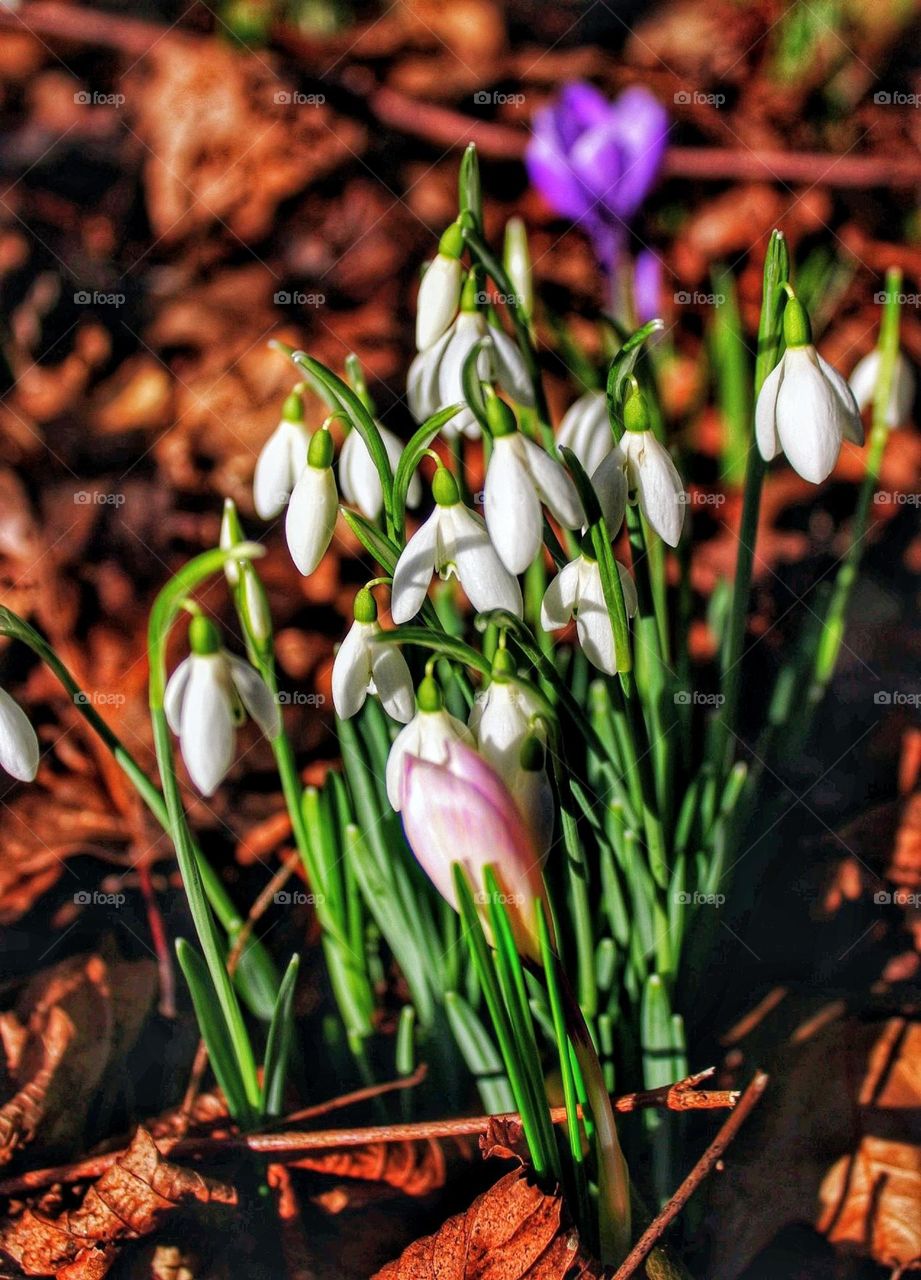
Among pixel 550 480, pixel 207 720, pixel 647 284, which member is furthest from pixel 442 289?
pixel 647 284

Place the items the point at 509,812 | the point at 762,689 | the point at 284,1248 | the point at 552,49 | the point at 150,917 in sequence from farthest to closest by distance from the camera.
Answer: the point at 552,49, the point at 762,689, the point at 150,917, the point at 284,1248, the point at 509,812

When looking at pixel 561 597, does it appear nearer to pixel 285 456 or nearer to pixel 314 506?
pixel 314 506

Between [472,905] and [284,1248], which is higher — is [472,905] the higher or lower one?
the higher one

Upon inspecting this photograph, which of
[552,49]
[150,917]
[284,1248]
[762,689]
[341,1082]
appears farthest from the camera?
[552,49]

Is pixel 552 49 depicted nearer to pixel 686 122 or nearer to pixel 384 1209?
pixel 686 122

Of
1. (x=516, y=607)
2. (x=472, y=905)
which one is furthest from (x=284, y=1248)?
(x=516, y=607)

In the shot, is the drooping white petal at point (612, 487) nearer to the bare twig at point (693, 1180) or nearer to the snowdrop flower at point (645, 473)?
the snowdrop flower at point (645, 473)

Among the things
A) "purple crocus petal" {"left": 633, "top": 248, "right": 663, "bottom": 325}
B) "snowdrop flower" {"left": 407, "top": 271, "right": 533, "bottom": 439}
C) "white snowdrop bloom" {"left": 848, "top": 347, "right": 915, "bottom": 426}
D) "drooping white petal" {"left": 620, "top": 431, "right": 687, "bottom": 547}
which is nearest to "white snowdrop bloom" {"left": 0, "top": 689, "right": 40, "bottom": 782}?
"snowdrop flower" {"left": 407, "top": 271, "right": 533, "bottom": 439}

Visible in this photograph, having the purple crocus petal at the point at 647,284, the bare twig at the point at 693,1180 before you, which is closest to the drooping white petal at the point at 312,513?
the bare twig at the point at 693,1180
